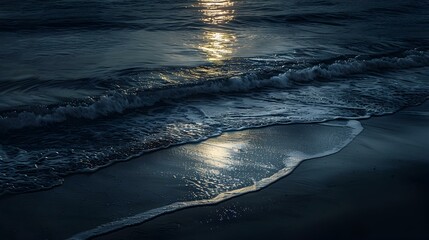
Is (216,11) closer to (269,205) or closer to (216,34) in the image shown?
(216,34)

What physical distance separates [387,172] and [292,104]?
2.80m

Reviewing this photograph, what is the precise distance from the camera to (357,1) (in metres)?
22.6

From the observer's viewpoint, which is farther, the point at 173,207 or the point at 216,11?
the point at 216,11

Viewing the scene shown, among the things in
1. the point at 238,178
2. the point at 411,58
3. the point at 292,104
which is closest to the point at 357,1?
the point at 411,58

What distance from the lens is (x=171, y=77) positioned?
9734 mm

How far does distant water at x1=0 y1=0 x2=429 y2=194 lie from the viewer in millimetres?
6625

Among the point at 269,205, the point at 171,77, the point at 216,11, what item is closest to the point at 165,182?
the point at 269,205

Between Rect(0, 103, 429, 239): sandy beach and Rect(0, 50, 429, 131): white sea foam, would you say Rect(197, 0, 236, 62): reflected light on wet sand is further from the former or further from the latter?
Rect(0, 103, 429, 239): sandy beach

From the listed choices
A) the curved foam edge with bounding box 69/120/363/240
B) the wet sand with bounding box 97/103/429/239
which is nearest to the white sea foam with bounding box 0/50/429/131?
the curved foam edge with bounding box 69/120/363/240

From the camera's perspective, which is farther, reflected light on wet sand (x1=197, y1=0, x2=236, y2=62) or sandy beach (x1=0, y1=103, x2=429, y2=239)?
reflected light on wet sand (x1=197, y1=0, x2=236, y2=62)

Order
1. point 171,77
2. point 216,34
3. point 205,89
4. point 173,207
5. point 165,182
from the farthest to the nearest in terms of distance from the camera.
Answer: point 216,34
point 171,77
point 205,89
point 165,182
point 173,207

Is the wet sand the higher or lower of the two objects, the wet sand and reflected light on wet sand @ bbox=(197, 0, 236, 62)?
the lower

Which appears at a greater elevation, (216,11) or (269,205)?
(216,11)

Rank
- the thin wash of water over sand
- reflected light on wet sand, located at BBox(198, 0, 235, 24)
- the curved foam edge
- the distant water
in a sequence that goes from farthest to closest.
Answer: reflected light on wet sand, located at BBox(198, 0, 235, 24), the distant water, the thin wash of water over sand, the curved foam edge
